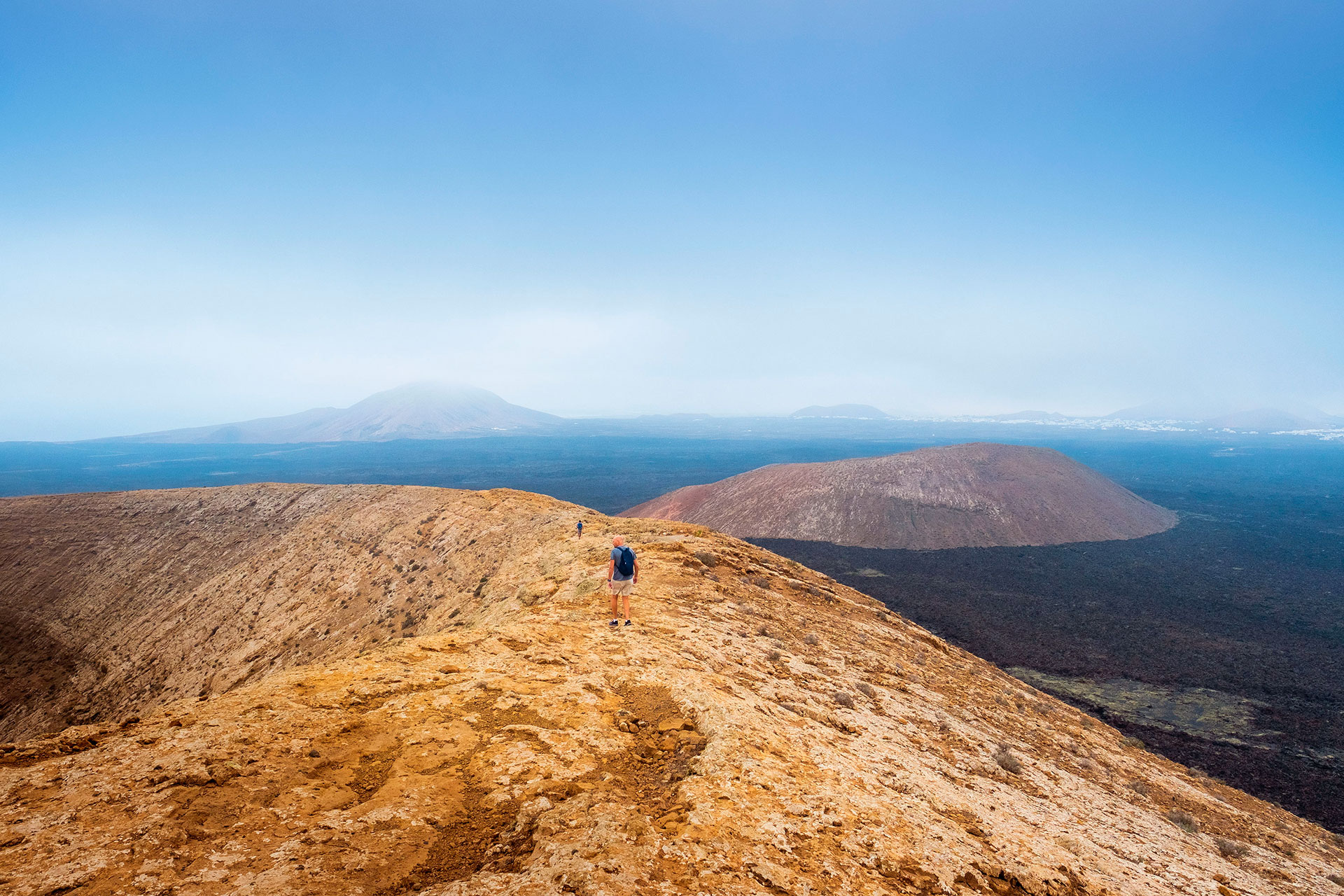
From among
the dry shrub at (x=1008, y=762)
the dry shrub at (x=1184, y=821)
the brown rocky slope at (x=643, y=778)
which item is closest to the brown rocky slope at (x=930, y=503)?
the brown rocky slope at (x=643, y=778)

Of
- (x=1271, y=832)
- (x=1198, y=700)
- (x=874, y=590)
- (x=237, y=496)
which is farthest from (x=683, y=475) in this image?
(x=1271, y=832)

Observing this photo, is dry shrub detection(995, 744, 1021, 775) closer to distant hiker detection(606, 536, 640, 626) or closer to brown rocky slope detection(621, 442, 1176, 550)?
distant hiker detection(606, 536, 640, 626)

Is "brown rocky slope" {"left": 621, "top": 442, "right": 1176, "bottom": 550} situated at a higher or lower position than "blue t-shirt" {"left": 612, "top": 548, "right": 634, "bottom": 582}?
lower

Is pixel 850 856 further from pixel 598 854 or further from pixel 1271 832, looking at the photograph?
pixel 1271 832

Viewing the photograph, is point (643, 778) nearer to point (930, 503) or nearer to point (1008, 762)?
point (1008, 762)

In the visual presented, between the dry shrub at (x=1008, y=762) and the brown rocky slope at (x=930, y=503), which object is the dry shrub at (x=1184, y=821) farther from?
the brown rocky slope at (x=930, y=503)

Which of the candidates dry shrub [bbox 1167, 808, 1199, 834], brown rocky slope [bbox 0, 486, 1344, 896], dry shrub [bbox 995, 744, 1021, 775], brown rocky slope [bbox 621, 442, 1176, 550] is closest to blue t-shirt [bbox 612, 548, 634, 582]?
brown rocky slope [bbox 0, 486, 1344, 896]
